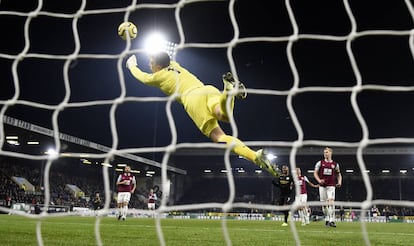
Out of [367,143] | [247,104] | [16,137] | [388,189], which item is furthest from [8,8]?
[388,189]

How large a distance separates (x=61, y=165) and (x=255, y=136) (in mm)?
15963

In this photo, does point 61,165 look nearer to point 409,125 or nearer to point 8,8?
point 8,8

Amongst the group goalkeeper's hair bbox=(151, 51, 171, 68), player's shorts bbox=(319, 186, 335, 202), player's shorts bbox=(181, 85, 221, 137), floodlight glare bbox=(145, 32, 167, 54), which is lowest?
player's shorts bbox=(319, 186, 335, 202)

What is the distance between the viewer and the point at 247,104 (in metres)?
30.9

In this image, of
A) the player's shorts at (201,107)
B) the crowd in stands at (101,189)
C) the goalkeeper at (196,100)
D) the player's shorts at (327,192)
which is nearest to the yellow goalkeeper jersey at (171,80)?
the goalkeeper at (196,100)

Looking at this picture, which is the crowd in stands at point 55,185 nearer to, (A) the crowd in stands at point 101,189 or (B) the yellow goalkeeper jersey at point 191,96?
(A) the crowd in stands at point 101,189

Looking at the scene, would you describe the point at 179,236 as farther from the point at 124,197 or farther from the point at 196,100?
the point at 124,197

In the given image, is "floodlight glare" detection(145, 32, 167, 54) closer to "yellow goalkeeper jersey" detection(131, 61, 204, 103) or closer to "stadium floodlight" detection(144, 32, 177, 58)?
"stadium floodlight" detection(144, 32, 177, 58)

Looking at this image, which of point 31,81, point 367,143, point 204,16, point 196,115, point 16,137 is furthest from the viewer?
point 16,137

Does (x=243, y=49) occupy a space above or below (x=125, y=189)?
above

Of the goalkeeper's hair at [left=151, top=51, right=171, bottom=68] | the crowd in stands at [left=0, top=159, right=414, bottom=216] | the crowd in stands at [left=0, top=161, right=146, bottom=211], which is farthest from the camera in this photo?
the crowd in stands at [left=0, top=159, right=414, bottom=216]

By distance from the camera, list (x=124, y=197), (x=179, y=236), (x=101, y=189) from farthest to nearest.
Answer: (x=101, y=189) → (x=124, y=197) → (x=179, y=236)

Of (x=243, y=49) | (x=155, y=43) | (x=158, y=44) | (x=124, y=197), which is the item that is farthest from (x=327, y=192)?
(x=243, y=49)

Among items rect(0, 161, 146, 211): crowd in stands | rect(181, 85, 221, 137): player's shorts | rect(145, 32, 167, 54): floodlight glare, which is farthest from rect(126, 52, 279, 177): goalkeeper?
rect(0, 161, 146, 211): crowd in stands
